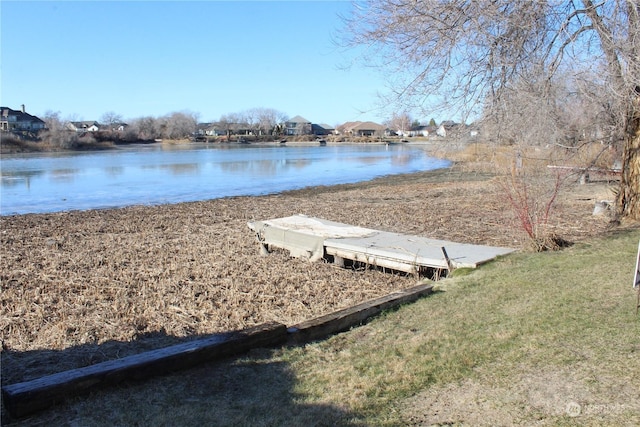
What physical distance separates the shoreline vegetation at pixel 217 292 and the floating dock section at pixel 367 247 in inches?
10.7

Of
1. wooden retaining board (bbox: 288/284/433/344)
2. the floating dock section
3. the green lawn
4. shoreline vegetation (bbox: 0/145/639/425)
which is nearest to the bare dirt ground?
shoreline vegetation (bbox: 0/145/639/425)

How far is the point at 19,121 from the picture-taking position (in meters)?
107

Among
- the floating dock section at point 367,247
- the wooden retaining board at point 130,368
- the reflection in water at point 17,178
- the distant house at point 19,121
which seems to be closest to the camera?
the wooden retaining board at point 130,368

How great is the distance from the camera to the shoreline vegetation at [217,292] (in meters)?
4.30

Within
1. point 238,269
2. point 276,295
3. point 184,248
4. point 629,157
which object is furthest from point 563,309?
point 184,248

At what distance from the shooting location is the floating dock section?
848 cm

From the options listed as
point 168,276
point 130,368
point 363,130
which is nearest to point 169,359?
point 130,368

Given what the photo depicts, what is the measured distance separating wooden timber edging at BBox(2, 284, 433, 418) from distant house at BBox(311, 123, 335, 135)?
154624 mm

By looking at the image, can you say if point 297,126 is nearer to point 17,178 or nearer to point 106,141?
point 106,141

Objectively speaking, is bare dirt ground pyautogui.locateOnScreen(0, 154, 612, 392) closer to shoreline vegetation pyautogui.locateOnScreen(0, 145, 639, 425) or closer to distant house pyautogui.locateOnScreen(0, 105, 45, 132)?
shoreline vegetation pyautogui.locateOnScreen(0, 145, 639, 425)

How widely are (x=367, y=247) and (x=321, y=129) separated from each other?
160262 mm

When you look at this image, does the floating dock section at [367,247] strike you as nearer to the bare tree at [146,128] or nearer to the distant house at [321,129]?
the bare tree at [146,128]

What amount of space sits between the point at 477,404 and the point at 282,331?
7.02 feet

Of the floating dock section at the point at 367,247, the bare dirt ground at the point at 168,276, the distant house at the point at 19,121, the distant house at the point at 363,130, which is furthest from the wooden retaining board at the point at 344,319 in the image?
the distant house at the point at 363,130
